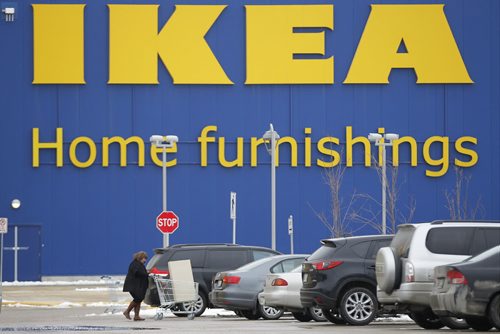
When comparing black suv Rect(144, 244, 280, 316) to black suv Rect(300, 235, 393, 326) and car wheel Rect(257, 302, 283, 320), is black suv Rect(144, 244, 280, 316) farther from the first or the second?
black suv Rect(300, 235, 393, 326)

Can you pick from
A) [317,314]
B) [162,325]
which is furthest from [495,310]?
[162,325]

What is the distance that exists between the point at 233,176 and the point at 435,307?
3698cm

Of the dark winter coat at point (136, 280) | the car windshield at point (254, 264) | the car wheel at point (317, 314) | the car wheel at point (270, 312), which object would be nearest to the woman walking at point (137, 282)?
the dark winter coat at point (136, 280)

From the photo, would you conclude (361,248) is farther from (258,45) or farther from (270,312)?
(258,45)

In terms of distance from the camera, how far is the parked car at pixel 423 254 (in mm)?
22469

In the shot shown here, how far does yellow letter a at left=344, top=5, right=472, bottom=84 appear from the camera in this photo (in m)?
57.8

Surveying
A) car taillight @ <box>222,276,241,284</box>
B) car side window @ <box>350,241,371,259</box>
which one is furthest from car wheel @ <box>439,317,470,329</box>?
car taillight @ <box>222,276,241,284</box>

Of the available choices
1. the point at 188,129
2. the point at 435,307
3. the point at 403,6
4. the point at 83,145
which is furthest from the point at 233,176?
the point at 435,307

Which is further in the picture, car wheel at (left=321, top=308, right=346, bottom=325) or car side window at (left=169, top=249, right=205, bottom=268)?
car side window at (left=169, top=249, right=205, bottom=268)

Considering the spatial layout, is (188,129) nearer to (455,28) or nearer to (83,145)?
(83,145)

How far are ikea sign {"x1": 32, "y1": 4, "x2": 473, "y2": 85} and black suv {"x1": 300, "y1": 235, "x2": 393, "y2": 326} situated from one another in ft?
107

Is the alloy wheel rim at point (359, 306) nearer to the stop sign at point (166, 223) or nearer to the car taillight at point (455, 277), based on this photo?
the car taillight at point (455, 277)

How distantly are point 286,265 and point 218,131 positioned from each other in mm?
28296

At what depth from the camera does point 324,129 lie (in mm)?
58250
